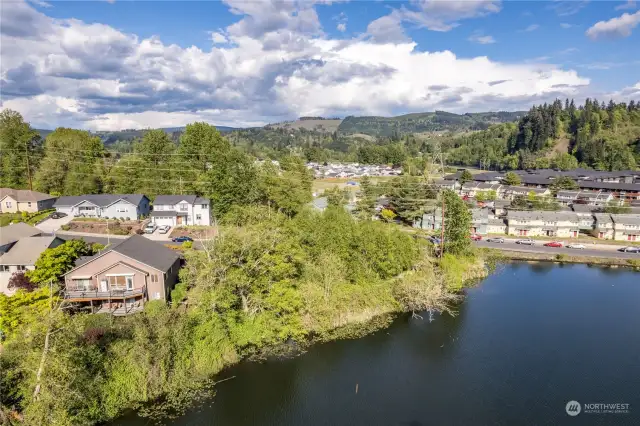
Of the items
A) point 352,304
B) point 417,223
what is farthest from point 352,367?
point 417,223

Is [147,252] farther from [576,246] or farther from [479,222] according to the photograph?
[576,246]

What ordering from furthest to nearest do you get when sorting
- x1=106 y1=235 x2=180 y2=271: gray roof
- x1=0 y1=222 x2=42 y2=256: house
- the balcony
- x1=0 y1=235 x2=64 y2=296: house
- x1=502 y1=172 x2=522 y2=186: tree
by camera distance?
x1=502 y1=172 x2=522 y2=186: tree < x1=0 y1=222 x2=42 y2=256: house < x1=0 y1=235 x2=64 y2=296: house < x1=106 y1=235 x2=180 y2=271: gray roof < the balcony

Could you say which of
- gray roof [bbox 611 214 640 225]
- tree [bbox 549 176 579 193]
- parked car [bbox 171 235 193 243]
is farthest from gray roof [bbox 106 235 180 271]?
tree [bbox 549 176 579 193]

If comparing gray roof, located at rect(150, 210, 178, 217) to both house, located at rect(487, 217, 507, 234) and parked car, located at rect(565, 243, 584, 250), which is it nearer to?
house, located at rect(487, 217, 507, 234)

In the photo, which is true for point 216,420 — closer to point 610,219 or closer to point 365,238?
point 365,238

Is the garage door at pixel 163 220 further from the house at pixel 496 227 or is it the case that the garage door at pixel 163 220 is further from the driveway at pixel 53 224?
the house at pixel 496 227

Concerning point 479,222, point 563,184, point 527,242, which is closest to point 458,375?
point 527,242
